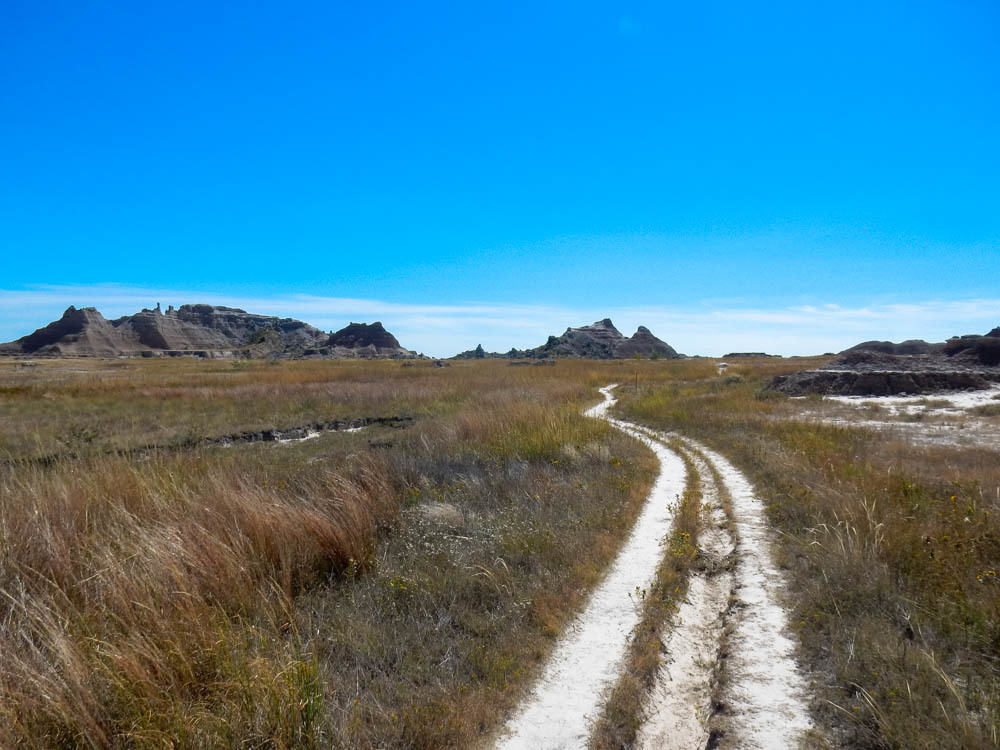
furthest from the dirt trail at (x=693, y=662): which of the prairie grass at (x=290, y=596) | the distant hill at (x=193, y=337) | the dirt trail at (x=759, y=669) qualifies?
the distant hill at (x=193, y=337)

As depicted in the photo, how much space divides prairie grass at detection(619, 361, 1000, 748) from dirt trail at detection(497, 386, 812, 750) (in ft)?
0.84

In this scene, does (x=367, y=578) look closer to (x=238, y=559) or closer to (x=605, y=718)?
(x=238, y=559)

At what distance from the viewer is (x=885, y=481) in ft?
27.3

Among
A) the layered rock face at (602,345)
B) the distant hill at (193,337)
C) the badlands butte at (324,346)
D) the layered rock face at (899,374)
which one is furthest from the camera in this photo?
the distant hill at (193,337)

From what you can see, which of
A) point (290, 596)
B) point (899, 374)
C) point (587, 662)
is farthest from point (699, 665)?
point (899, 374)

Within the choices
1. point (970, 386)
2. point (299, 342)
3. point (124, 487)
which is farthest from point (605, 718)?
point (299, 342)

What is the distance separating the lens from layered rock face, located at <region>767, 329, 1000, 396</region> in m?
25.6

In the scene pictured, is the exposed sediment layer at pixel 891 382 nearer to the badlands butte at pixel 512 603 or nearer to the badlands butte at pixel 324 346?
the badlands butte at pixel 324 346

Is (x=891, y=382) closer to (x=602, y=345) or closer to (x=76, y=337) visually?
(x=602, y=345)

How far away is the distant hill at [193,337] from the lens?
121 meters

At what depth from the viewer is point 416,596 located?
5.29m

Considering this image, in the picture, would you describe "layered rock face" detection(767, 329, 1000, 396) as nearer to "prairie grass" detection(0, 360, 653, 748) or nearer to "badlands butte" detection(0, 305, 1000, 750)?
"badlands butte" detection(0, 305, 1000, 750)

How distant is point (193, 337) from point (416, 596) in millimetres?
165123

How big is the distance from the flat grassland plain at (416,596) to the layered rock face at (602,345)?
305 ft
